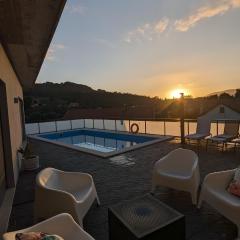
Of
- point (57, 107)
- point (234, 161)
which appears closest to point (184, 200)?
point (234, 161)

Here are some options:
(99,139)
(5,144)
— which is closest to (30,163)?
(5,144)

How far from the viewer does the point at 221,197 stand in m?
2.85

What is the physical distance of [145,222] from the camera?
221cm

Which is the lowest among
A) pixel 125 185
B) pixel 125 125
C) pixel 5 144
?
pixel 125 185

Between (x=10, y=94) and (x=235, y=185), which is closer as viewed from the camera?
(x=235, y=185)

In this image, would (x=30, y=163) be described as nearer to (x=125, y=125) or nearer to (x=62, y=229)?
(x=62, y=229)

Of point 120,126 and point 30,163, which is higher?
point 120,126

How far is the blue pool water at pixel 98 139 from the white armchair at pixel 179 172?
5.25 metres

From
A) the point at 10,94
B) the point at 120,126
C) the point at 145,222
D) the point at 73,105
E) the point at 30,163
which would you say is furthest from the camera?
the point at 73,105

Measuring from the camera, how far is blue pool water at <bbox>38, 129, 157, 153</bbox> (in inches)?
404

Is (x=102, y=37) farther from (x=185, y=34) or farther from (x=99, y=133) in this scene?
(x=99, y=133)

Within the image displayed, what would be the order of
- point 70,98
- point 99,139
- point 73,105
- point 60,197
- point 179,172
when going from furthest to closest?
point 70,98
point 73,105
point 99,139
point 179,172
point 60,197

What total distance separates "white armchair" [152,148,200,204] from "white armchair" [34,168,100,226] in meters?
1.14

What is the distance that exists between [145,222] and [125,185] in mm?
2175
